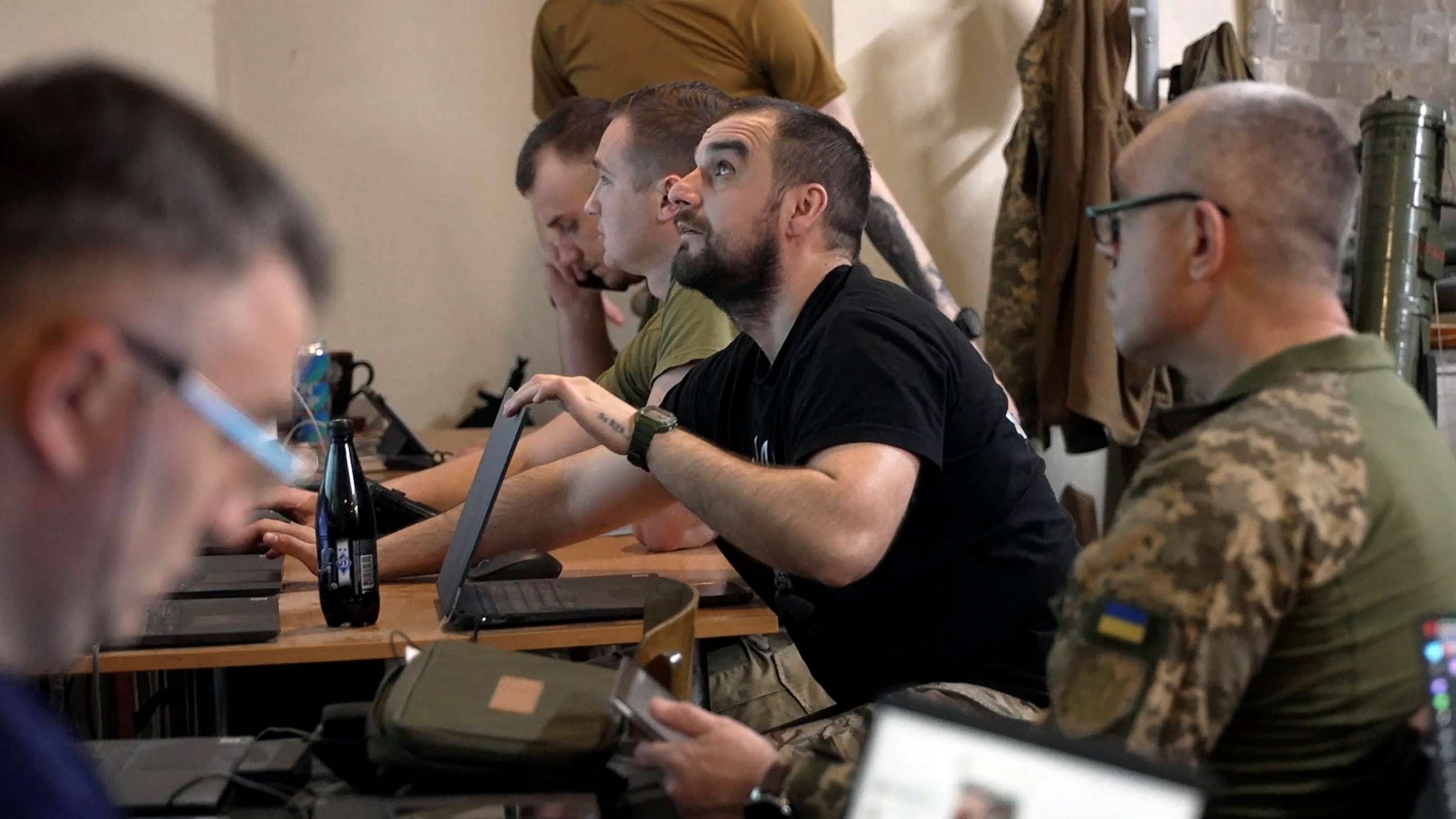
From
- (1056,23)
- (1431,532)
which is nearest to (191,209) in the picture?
(1431,532)

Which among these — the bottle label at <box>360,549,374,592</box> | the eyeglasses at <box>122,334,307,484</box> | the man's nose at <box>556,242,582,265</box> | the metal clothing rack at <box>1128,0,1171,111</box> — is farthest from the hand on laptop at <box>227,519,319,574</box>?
the metal clothing rack at <box>1128,0,1171,111</box>

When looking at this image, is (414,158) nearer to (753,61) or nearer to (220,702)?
(753,61)

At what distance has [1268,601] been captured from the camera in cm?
108

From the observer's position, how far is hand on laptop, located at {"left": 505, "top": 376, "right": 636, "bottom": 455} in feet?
6.51

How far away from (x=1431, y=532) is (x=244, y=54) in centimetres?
382

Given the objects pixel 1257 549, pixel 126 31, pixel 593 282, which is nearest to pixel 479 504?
pixel 1257 549

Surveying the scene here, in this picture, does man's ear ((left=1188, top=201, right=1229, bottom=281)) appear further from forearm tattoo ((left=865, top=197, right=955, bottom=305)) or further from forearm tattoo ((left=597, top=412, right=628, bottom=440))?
forearm tattoo ((left=865, top=197, right=955, bottom=305))

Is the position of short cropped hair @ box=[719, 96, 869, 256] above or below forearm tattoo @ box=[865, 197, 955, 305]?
above

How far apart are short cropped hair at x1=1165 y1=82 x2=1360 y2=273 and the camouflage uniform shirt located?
15cm

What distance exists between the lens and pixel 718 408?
2199 millimetres

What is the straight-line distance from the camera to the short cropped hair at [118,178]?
0.65m

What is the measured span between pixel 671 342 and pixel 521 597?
0.73m

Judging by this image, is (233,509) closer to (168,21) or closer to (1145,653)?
(1145,653)

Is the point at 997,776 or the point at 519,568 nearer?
the point at 997,776
